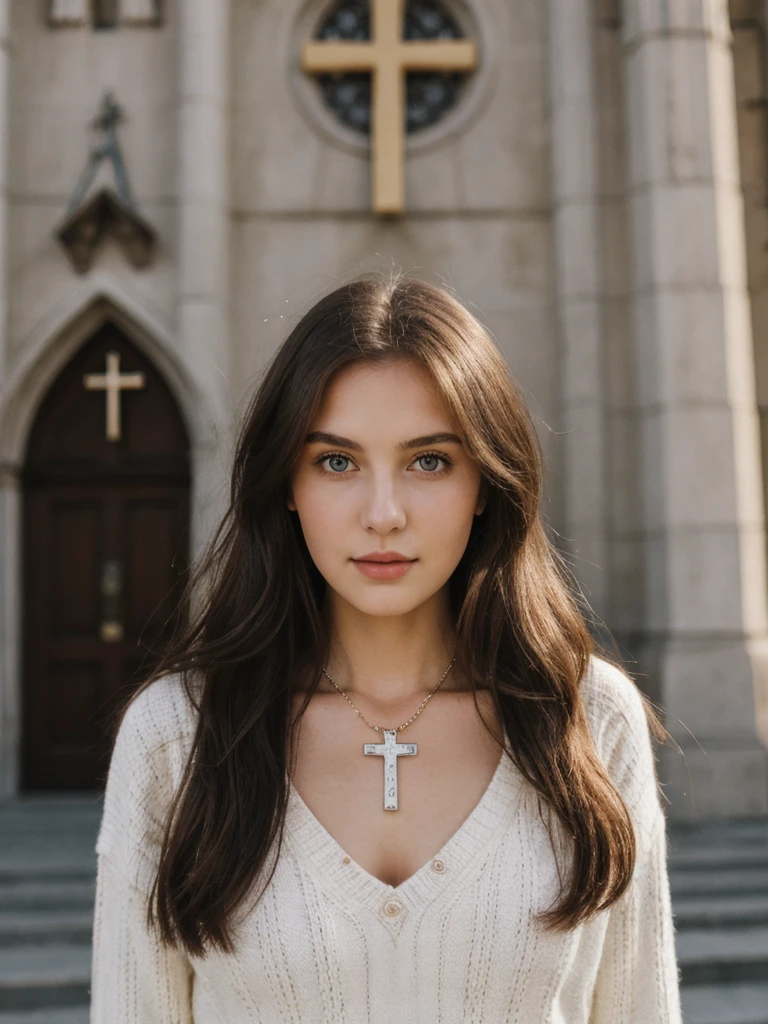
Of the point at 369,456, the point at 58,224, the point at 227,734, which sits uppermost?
the point at 58,224

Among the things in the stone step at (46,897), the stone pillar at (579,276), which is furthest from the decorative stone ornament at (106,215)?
the stone step at (46,897)

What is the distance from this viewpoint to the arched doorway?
6973 mm

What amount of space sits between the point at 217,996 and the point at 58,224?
6.07 metres

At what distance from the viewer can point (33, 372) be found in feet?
22.5

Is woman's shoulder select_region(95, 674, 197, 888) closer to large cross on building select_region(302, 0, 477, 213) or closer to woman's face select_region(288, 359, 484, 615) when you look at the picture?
woman's face select_region(288, 359, 484, 615)

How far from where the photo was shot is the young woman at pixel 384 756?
4.87 feet

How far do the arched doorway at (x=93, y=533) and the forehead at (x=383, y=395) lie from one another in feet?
18.2

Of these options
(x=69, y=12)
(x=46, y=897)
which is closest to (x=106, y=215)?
(x=69, y=12)

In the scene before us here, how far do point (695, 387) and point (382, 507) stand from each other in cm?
529

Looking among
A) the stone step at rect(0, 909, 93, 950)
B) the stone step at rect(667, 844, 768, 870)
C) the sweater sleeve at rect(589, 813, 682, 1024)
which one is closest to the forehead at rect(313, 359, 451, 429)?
the sweater sleeve at rect(589, 813, 682, 1024)

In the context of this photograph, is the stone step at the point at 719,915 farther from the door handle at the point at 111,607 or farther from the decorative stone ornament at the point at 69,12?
the decorative stone ornament at the point at 69,12

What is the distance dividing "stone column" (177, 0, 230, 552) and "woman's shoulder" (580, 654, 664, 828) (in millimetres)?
5128

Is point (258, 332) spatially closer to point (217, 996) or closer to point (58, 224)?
point (58, 224)

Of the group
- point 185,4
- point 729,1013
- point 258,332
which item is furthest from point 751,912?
point 185,4
